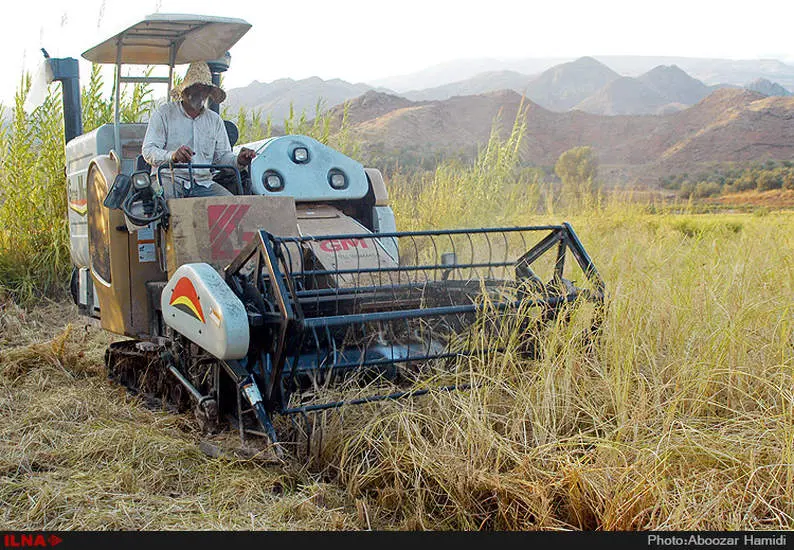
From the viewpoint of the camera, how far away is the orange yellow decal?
3.60m

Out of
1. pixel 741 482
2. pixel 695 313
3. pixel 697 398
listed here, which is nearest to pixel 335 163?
pixel 695 313

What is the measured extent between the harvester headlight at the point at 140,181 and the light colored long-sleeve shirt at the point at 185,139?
0.21 metres

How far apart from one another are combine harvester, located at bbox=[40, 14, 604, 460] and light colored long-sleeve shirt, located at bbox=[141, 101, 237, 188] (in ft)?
0.48

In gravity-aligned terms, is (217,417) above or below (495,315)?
below

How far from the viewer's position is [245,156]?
15.7 feet

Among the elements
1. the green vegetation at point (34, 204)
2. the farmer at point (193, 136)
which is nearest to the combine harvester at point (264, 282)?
the farmer at point (193, 136)

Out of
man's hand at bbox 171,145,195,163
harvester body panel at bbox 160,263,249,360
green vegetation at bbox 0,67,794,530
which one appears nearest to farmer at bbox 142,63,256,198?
man's hand at bbox 171,145,195,163

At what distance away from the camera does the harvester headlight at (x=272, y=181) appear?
4758mm

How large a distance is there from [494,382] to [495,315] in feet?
1.12

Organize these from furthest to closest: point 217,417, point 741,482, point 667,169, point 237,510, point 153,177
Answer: point 667,169, point 153,177, point 217,417, point 237,510, point 741,482

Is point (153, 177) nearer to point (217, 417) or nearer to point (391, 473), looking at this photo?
point (217, 417)

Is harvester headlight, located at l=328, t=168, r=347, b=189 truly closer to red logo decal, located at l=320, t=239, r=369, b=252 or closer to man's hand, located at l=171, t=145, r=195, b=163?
red logo decal, located at l=320, t=239, r=369, b=252

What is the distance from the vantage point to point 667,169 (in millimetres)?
34188

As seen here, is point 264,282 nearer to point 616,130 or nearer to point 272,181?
point 272,181
